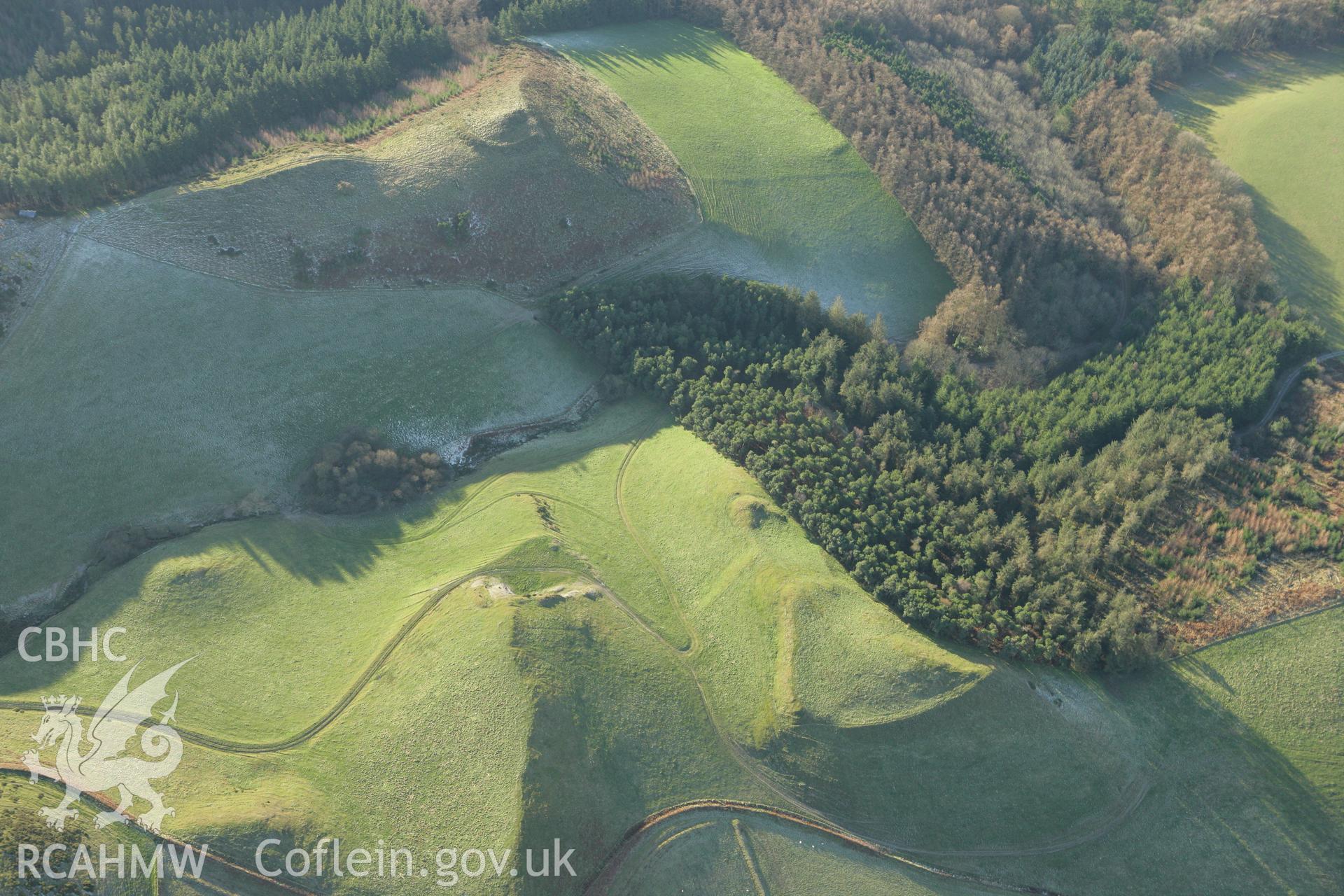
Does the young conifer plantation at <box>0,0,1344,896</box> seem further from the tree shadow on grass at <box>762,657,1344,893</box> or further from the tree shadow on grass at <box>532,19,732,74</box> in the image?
the tree shadow on grass at <box>532,19,732,74</box>

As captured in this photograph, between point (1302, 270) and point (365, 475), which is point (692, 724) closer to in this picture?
point (365, 475)

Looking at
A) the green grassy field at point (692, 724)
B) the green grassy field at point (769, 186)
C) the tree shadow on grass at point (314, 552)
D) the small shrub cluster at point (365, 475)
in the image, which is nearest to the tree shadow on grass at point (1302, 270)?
the green grassy field at point (769, 186)

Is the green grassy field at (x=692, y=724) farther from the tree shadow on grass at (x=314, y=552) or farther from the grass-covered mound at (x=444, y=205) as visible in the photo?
the grass-covered mound at (x=444, y=205)

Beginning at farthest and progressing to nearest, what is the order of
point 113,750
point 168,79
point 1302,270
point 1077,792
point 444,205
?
point 168,79 < point 1302,270 < point 444,205 < point 1077,792 < point 113,750

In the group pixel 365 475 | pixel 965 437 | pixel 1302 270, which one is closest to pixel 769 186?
pixel 965 437

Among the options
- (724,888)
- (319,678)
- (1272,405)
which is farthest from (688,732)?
(1272,405)

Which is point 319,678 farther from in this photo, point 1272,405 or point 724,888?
point 1272,405
